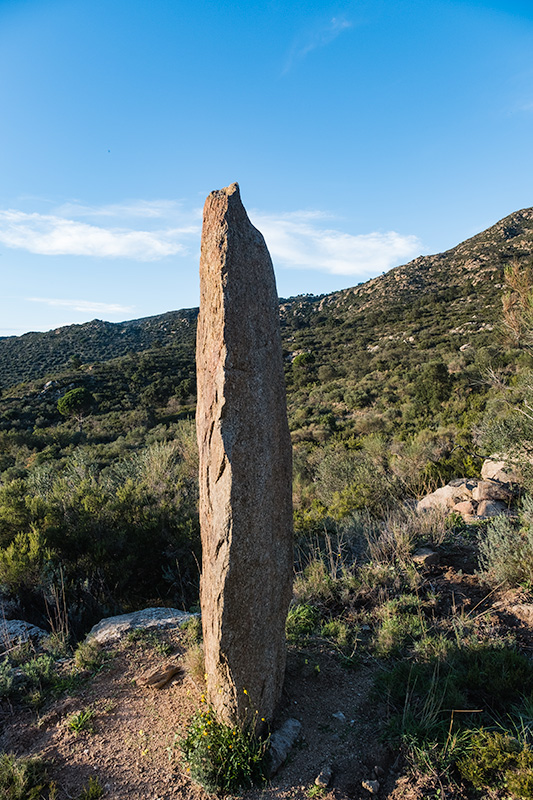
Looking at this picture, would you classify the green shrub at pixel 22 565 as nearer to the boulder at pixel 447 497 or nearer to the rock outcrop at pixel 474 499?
the rock outcrop at pixel 474 499

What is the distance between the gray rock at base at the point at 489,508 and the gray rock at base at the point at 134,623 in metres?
4.74

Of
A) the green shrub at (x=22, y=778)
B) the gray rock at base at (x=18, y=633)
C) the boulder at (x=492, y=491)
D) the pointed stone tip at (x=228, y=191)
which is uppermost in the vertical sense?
the pointed stone tip at (x=228, y=191)

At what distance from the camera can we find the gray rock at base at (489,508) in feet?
22.6

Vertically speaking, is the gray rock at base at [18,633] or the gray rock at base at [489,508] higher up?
the gray rock at base at [489,508]

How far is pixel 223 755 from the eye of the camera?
2822 mm

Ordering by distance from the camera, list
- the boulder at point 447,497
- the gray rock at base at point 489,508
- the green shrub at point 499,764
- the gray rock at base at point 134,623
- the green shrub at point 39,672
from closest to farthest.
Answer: the green shrub at point 499,764
the green shrub at point 39,672
the gray rock at base at point 134,623
the gray rock at base at point 489,508
the boulder at point 447,497

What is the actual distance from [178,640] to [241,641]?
1.84 m

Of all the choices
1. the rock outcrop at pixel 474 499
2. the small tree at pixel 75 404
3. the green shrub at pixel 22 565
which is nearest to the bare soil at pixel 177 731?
the green shrub at pixel 22 565

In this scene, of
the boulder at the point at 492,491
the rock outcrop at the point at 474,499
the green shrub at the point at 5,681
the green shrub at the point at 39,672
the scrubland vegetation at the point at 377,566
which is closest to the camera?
the scrubland vegetation at the point at 377,566

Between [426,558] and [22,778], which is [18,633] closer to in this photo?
[22,778]

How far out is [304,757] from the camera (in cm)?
299

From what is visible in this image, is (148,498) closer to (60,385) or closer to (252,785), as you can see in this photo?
(252,785)

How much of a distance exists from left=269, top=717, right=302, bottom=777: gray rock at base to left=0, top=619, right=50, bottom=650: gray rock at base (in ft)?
9.64

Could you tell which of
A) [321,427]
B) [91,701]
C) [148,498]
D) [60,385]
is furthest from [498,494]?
[60,385]
